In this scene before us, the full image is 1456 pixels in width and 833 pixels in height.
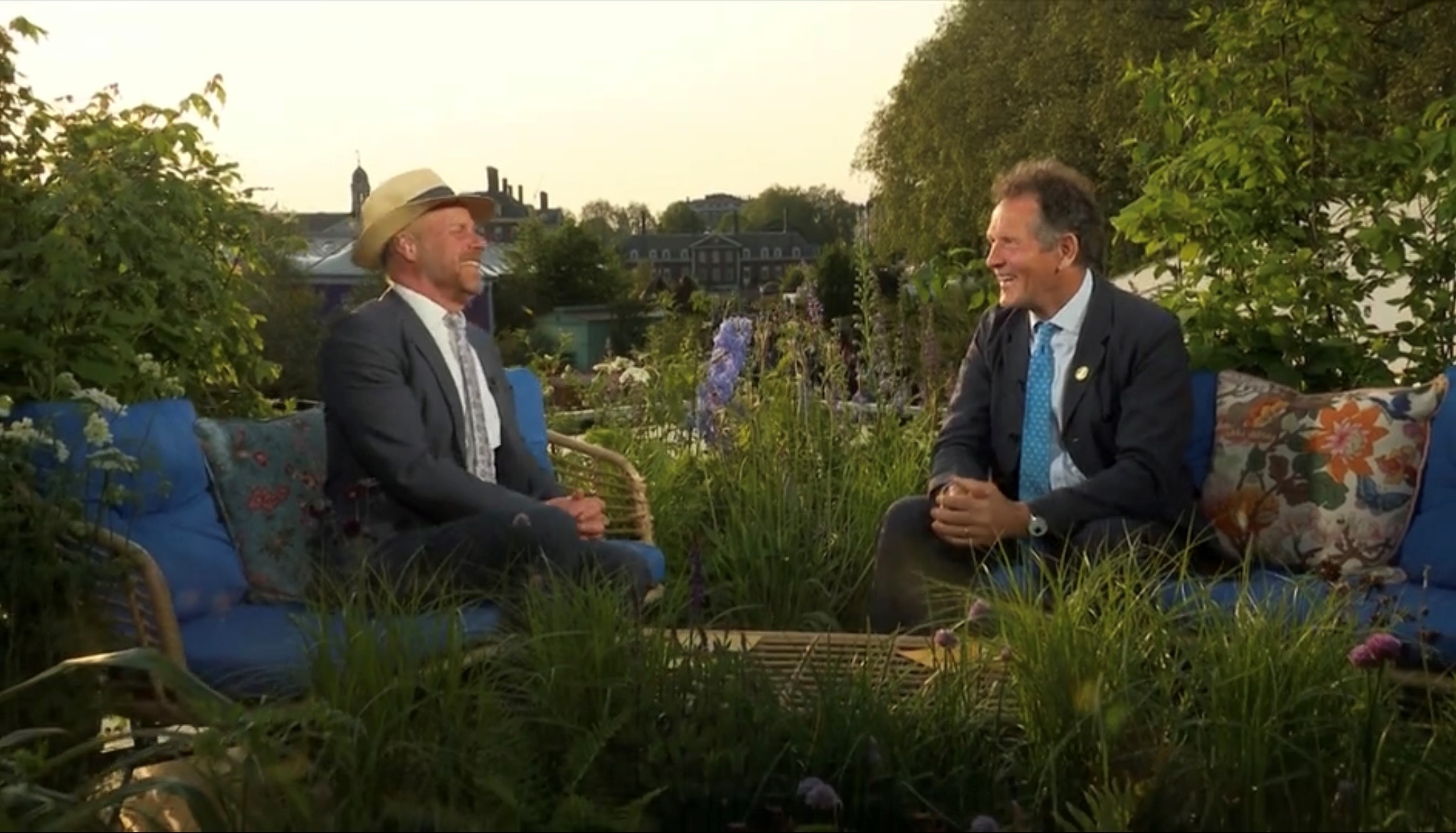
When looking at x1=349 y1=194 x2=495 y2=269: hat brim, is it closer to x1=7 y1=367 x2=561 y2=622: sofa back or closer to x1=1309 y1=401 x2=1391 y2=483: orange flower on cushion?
x1=7 y1=367 x2=561 y2=622: sofa back

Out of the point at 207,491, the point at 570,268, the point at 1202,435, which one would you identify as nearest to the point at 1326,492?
the point at 1202,435

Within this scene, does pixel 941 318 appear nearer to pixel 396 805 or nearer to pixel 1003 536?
pixel 1003 536

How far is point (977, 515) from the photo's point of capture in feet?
13.6

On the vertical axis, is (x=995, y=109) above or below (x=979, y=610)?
above

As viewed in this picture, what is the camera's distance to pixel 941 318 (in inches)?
442

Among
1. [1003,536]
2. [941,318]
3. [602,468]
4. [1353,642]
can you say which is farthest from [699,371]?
[941,318]

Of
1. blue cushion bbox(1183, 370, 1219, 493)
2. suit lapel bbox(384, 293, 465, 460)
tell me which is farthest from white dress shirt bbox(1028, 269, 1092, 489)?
suit lapel bbox(384, 293, 465, 460)

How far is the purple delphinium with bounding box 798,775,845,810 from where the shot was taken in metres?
2.19

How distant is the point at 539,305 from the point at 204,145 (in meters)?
47.8

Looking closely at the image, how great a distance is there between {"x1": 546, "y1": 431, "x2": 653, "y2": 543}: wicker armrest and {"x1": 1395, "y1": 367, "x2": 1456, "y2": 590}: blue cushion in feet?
6.21

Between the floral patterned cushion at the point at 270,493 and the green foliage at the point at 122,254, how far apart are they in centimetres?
33

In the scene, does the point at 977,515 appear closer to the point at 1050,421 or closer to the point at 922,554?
the point at 922,554

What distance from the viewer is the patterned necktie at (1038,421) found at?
14.7 feet

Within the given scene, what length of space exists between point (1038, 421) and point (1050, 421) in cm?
3
